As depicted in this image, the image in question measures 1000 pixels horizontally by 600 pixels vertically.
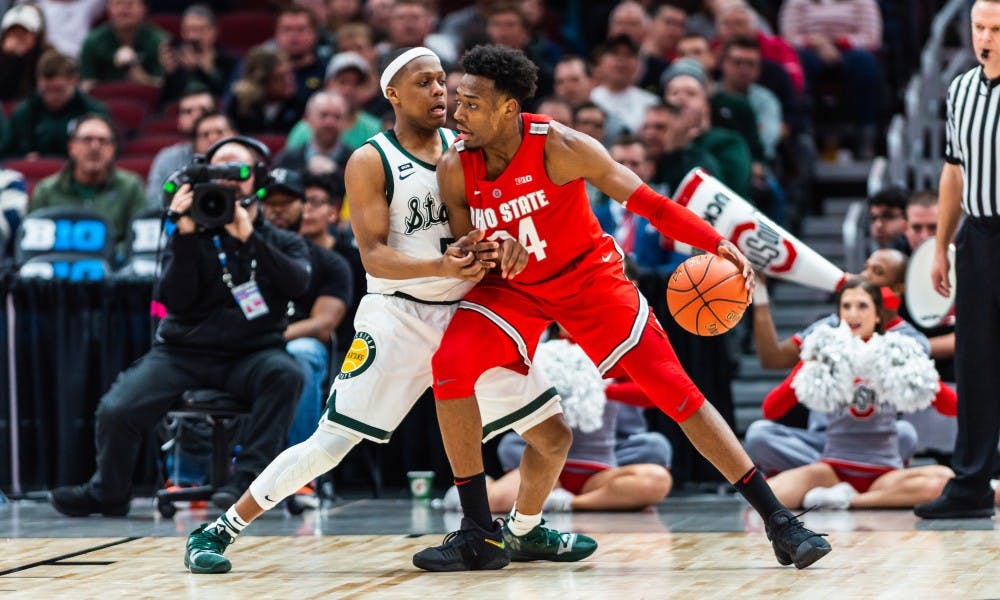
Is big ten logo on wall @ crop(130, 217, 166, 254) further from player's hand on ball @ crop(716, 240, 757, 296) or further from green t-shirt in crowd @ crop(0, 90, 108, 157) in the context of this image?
player's hand on ball @ crop(716, 240, 757, 296)

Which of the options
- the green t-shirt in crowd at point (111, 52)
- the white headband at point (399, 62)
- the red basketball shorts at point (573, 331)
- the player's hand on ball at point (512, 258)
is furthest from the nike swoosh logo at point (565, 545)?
the green t-shirt in crowd at point (111, 52)

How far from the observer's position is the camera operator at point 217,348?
7.38 m

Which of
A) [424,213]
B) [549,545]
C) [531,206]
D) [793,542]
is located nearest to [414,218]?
[424,213]

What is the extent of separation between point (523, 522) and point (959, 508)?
2.05m

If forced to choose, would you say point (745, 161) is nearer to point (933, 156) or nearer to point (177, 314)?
point (933, 156)

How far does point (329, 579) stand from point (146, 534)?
5.72 feet

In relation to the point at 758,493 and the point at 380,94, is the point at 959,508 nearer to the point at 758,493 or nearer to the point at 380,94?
the point at 758,493

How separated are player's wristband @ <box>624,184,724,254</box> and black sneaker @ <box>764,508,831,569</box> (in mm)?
933

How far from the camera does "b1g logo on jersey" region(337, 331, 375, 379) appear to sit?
18.5 ft

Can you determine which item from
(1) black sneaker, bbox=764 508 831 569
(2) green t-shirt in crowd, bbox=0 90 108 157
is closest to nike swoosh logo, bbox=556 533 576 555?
(1) black sneaker, bbox=764 508 831 569

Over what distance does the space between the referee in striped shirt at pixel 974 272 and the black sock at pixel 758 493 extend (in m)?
1.66

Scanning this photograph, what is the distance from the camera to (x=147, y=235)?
Result: 894 cm

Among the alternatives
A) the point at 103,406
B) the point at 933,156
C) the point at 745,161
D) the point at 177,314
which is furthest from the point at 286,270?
the point at 933,156

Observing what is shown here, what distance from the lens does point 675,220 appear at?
5414 mm
